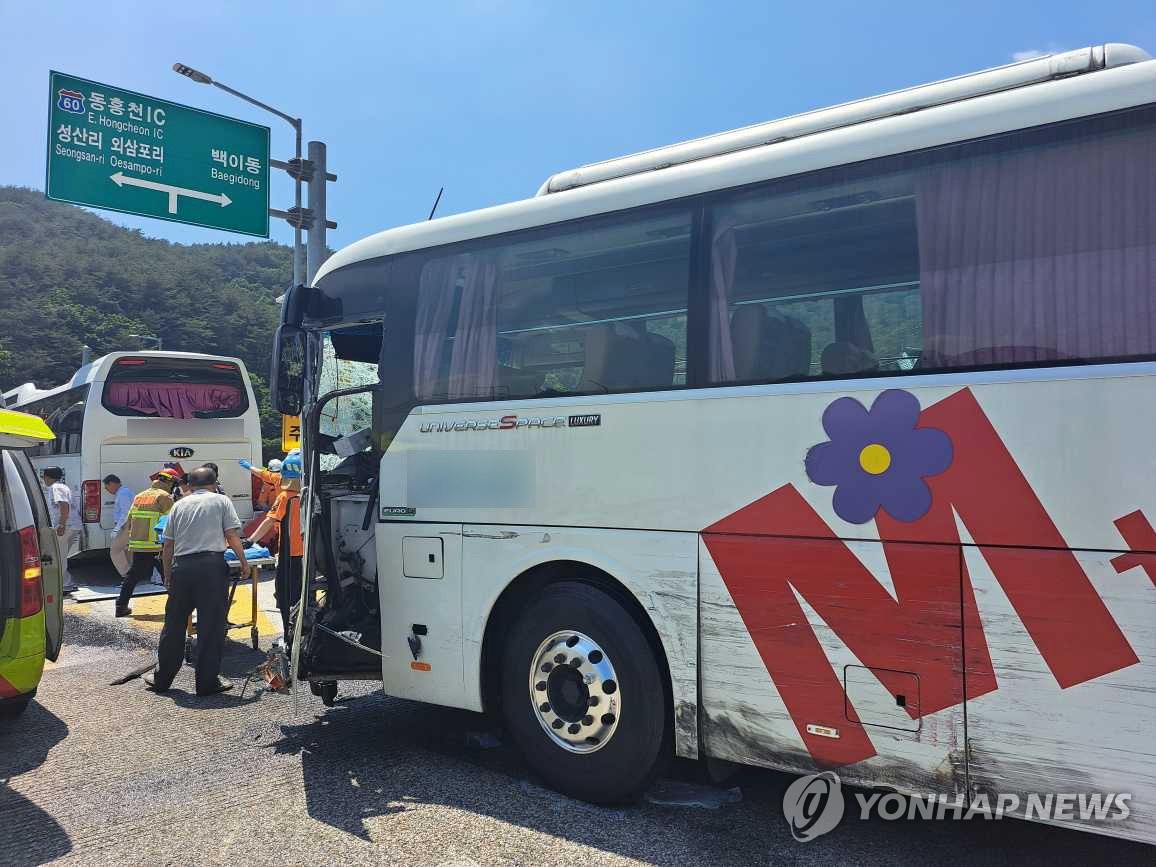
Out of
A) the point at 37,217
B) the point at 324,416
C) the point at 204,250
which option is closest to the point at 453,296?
the point at 324,416

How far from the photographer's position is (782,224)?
12.8 ft

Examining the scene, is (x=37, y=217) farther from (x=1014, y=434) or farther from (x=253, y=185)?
(x=1014, y=434)

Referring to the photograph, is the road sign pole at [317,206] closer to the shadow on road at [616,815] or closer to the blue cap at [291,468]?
A: the blue cap at [291,468]

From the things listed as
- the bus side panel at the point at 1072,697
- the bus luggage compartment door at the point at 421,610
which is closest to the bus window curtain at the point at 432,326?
the bus luggage compartment door at the point at 421,610

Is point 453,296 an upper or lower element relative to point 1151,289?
upper

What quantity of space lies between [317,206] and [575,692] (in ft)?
35.7

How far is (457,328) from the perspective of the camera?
194 inches

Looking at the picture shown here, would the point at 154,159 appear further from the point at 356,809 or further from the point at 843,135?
the point at 843,135

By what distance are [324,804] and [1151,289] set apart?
4391 millimetres

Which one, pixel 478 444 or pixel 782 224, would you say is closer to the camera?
pixel 782 224

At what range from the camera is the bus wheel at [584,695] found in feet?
13.5

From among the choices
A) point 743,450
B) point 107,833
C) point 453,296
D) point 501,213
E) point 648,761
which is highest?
point 501,213

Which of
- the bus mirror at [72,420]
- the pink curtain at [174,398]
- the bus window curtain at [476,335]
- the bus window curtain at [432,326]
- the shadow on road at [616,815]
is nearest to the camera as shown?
the shadow on road at [616,815]

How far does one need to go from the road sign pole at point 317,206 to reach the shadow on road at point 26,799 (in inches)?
328
